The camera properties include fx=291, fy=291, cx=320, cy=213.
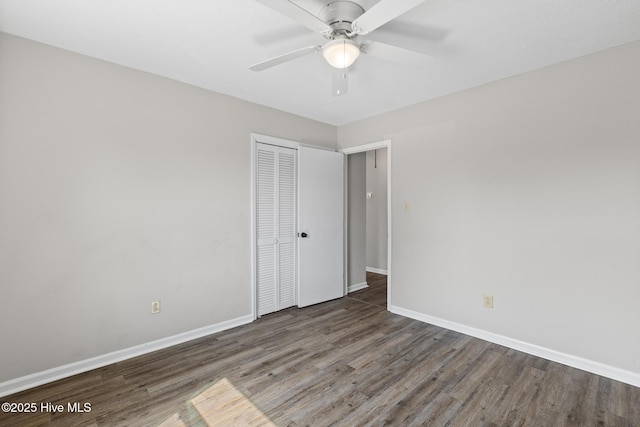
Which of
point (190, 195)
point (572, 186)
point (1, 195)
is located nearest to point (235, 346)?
point (190, 195)

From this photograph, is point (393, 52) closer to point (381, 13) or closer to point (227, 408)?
point (381, 13)

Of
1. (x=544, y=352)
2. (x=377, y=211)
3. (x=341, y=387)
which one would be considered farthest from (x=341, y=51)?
(x=377, y=211)

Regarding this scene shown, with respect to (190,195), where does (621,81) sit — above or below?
above

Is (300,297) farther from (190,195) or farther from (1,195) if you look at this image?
(1,195)

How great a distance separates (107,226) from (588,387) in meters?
3.94

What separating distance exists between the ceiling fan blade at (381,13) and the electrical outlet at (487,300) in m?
2.63

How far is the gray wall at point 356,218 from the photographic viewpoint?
4.53m

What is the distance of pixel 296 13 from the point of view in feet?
4.99

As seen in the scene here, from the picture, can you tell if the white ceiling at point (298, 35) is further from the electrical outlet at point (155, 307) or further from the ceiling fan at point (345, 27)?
the electrical outlet at point (155, 307)

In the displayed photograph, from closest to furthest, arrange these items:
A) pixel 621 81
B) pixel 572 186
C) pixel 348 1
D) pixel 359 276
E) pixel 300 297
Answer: pixel 348 1
pixel 621 81
pixel 572 186
pixel 300 297
pixel 359 276

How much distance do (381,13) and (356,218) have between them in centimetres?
330

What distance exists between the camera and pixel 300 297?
3.79 m

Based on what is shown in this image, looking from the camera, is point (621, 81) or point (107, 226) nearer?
point (621, 81)

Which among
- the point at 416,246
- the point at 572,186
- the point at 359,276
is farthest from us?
the point at 359,276
